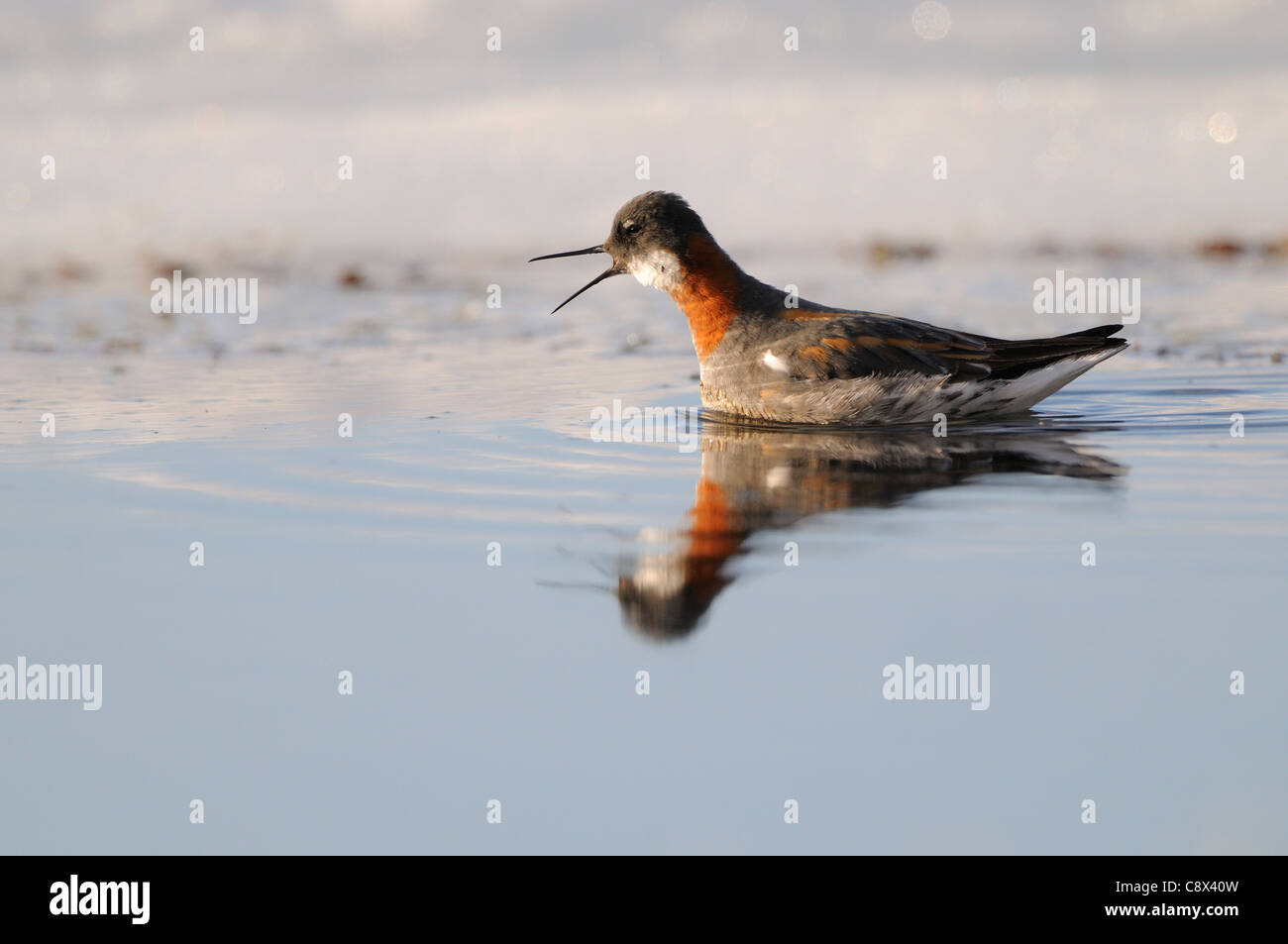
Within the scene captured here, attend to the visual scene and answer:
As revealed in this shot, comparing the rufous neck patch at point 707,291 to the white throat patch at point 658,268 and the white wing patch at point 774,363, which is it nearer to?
the white throat patch at point 658,268

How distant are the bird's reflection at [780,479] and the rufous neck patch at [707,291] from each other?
708mm

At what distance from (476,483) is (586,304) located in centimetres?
1179

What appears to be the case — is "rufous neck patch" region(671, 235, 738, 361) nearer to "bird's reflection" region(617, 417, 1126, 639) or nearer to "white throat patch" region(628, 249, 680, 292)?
"white throat patch" region(628, 249, 680, 292)

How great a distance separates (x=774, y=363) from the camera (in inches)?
416

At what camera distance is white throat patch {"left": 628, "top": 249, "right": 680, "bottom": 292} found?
11.5 metres

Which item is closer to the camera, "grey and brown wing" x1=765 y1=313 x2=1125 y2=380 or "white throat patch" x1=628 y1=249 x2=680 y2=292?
"grey and brown wing" x1=765 y1=313 x2=1125 y2=380

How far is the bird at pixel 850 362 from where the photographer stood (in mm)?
10336

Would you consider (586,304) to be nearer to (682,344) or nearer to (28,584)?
(682,344)

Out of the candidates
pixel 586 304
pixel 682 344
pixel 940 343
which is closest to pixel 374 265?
pixel 586 304

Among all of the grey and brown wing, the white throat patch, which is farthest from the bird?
the white throat patch

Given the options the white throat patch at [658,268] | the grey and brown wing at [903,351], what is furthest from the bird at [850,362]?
the white throat patch at [658,268]

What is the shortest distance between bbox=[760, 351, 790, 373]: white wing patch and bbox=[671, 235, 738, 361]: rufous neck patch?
551 mm

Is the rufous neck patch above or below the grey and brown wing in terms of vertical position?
above

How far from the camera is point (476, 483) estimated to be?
27.9 ft
